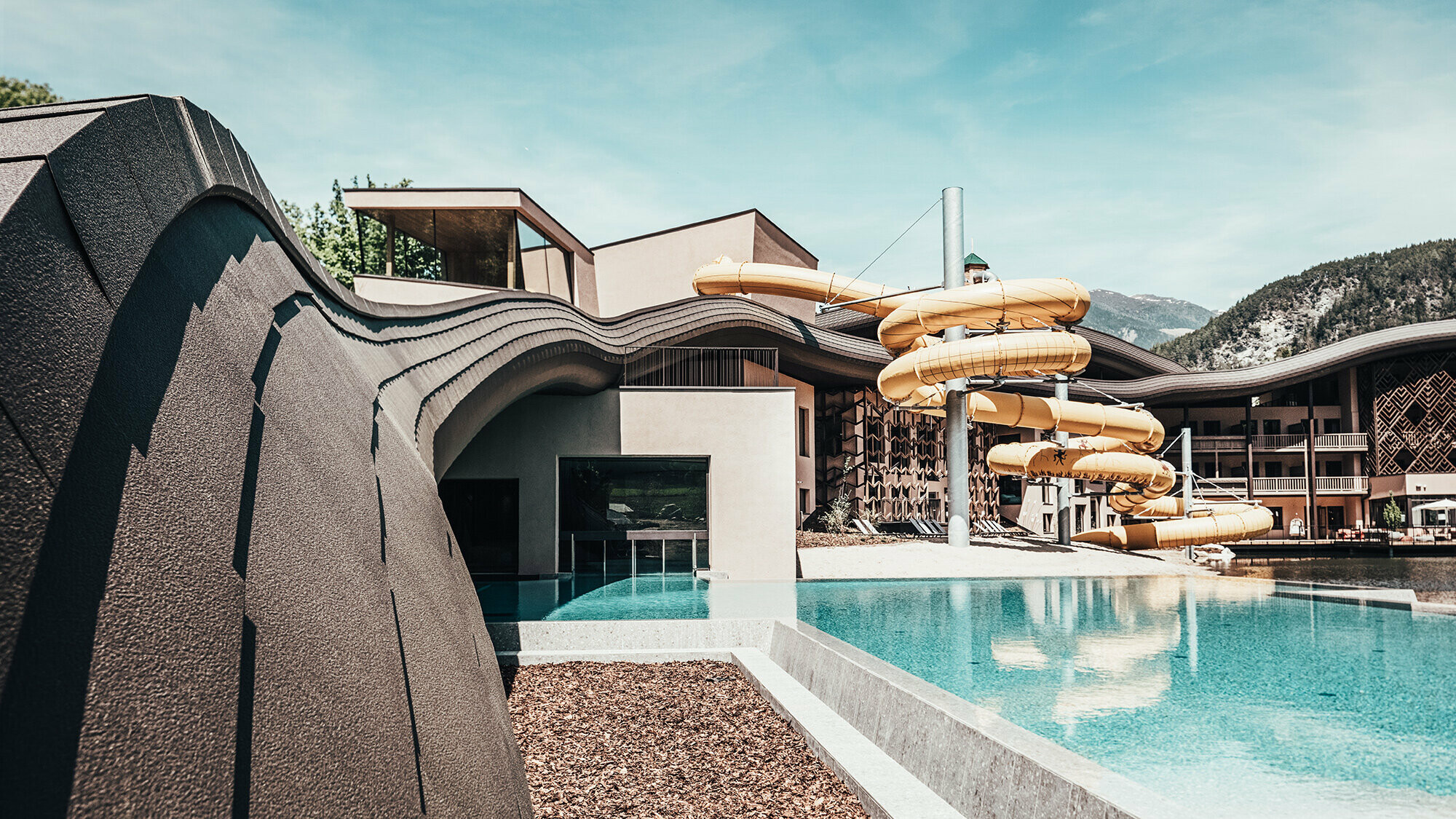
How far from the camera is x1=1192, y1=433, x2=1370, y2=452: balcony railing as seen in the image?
38.1 metres

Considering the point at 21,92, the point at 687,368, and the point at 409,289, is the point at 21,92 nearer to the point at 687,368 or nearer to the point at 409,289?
the point at 409,289

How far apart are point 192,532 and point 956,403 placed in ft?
65.4

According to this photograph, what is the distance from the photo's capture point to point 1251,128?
30.5 m

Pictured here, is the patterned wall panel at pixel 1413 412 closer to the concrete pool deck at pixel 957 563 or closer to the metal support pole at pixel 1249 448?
the metal support pole at pixel 1249 448

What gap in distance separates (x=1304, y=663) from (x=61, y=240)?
10.8 metres

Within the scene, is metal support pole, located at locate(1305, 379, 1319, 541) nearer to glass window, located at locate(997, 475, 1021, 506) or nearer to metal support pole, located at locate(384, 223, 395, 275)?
glass window, located at locate(997, 475, 1021, 506)

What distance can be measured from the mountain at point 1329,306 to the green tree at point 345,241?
261 feet

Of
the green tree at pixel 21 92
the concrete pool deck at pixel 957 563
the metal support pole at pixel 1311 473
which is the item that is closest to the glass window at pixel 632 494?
the concrete pool deck at pixel 957 563

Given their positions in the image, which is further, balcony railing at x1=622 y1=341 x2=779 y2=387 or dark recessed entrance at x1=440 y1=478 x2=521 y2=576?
balcony railing at x1=622 y1=341 x2=779 y2=387

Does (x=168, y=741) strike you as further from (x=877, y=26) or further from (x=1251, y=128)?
(x=1251, y=128)

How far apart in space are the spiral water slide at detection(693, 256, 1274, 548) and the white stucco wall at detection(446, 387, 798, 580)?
4.04 m

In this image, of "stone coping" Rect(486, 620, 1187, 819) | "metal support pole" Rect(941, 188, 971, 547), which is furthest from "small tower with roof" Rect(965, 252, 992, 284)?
"stone coping" Rect(486, 620, 1187, 819)

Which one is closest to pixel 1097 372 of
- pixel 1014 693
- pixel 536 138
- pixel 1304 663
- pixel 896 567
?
pixel 896 567

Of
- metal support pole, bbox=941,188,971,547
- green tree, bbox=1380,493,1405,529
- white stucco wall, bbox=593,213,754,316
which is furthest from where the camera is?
green tree, bbox=1380,493,1405,529
